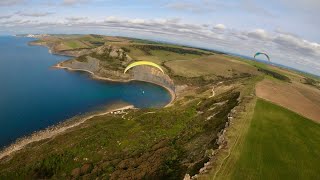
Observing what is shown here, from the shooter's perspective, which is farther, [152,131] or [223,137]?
[152,131]

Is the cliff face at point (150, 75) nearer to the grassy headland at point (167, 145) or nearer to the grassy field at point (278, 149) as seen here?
the grassy headland at point (167, 145)

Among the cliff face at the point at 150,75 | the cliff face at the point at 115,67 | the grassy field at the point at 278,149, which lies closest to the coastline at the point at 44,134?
the grassy field at the point at 278,149

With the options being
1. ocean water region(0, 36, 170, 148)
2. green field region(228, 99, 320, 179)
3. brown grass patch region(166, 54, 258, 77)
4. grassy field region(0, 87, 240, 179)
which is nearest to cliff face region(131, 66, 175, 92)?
ocean water region(0, 36, 170, 148)

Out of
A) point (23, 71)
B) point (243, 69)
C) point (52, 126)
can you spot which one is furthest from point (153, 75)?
point (52, 126)

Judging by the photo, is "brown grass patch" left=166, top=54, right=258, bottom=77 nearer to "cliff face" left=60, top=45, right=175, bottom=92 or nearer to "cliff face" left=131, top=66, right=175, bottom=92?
"cliff face" left=131, top=66, right=175, bottom=92

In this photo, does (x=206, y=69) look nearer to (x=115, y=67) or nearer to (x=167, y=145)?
(x=115, y=67)

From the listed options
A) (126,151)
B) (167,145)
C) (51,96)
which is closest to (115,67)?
(51,96)

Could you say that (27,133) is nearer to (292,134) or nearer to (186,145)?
(186,145)
